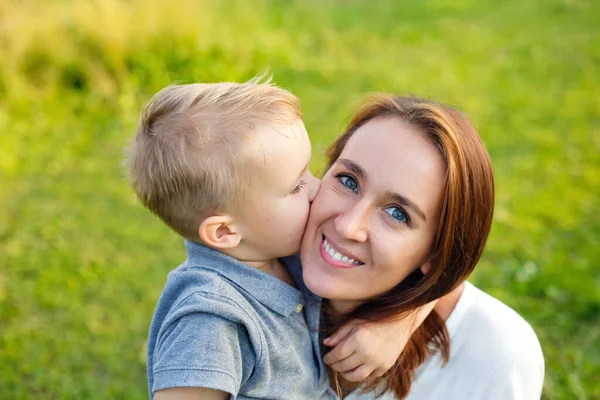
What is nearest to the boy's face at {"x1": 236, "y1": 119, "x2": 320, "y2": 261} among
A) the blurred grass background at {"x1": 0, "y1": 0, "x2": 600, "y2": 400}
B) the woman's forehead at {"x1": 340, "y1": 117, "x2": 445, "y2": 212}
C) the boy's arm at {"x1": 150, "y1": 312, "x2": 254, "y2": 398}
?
the woman's forehead at {"x1": 340, "y1": 117, "x2": 445, "y2": 212}

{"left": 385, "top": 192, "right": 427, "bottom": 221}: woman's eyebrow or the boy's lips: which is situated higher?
{"left": 385, "top": 192, "right": 427, "bottom": 221}: woman's eyebrow

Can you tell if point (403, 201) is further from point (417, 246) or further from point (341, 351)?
point (341, 351)

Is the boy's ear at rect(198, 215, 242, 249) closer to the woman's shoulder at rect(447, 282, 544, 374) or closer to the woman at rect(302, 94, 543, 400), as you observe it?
the woman at rect(302, 94, 543, 400)

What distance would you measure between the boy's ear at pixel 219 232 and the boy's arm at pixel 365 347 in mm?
500

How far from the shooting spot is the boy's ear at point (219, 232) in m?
2.16

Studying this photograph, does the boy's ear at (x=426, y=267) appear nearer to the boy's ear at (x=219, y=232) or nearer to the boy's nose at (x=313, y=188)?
the boy's nose at (x=313, y=188)

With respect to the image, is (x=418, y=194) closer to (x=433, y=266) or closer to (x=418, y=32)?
(x=433, y=266)

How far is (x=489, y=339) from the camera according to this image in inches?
98.0

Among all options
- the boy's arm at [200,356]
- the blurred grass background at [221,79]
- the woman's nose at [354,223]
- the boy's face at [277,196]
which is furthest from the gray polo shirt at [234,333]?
the blurred grass background at [221,79]

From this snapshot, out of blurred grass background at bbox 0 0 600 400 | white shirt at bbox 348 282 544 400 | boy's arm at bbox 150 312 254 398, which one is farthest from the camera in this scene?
blurred grass background at bbox 0 0 600 400

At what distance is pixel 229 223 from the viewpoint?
7.25ft

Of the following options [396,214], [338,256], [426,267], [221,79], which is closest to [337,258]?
[338,256]

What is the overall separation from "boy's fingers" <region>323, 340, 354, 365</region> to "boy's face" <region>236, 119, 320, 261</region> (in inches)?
14.5

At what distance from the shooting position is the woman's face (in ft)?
7.27
